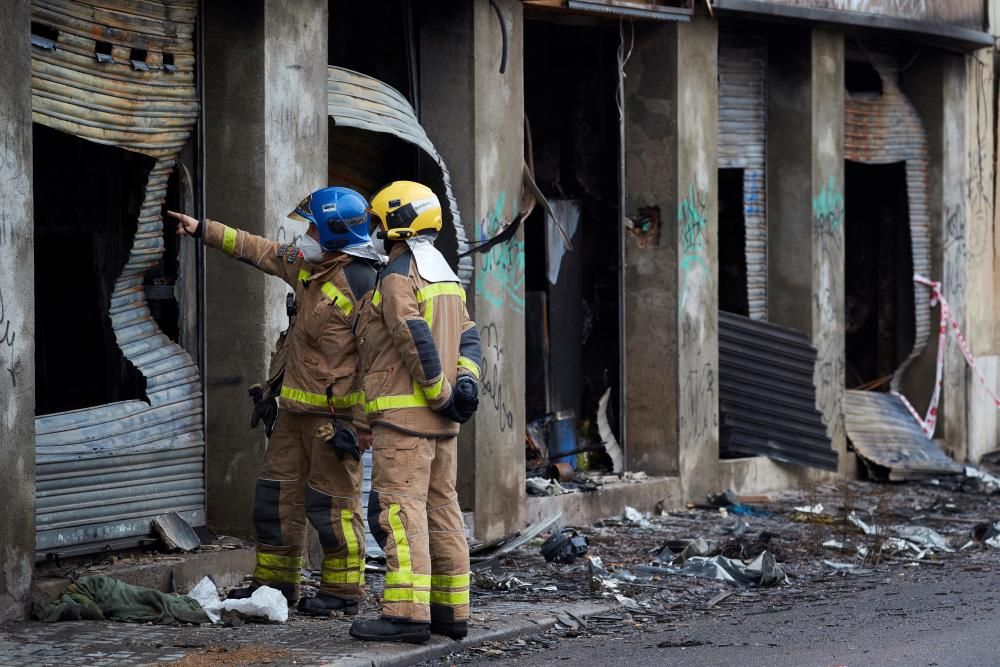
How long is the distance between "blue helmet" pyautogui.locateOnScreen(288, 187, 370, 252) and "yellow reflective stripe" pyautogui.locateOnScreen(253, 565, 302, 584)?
159cm

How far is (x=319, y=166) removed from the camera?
30.8 feet

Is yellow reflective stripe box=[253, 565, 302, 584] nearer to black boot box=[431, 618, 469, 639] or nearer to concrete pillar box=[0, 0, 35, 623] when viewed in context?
black boot box=[431, 618, 469, 639]

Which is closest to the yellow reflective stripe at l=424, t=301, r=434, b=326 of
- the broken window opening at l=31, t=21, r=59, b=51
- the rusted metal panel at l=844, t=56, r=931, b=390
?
the broken window opening at l=31, t=21, r=59, b=51

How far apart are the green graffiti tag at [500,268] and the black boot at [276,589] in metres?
3.30

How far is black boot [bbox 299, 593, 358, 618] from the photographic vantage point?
7.75m

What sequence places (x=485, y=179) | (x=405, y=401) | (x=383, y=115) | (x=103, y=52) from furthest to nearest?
(x=485, y=179)
(x=383, y=115)
(x=103, y=52)
(x=405, y=401)

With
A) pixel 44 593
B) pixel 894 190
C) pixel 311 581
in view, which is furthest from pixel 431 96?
pixel 894 190

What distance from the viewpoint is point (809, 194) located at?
45.8 ft

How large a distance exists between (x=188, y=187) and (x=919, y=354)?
874 centimetres

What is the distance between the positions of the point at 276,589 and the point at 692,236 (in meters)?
5.93

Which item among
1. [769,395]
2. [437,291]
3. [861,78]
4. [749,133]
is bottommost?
[769,395]

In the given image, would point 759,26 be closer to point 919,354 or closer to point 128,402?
point 919,354

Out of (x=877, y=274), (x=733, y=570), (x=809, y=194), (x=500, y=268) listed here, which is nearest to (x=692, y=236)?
(x=809, y=194)

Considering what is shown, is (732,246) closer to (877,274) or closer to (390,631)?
(877,274)
